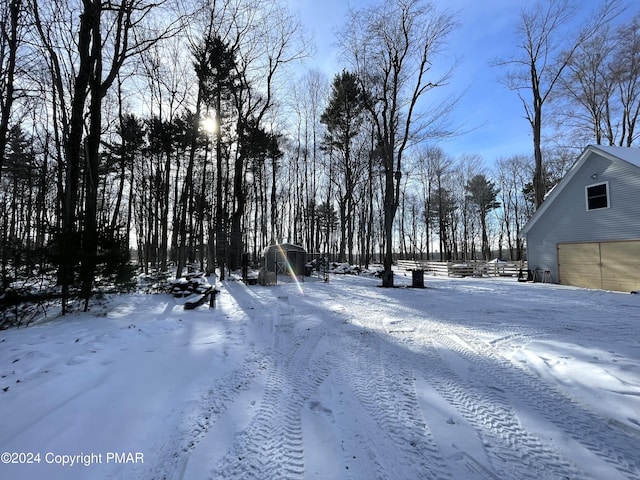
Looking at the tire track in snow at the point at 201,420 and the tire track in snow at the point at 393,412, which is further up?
the tire track in snow at the point at 201,420

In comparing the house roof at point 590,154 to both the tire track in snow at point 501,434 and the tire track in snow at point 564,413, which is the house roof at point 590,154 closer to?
the tire track in snow at point 564,413

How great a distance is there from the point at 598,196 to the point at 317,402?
677 inches

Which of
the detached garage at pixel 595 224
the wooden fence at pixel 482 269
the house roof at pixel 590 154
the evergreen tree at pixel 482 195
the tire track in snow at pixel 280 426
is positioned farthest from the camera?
the evergreen tree at pixel 482 195

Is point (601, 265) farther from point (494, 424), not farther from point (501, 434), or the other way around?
point (501, 434)

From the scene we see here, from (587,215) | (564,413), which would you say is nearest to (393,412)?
(564,413)

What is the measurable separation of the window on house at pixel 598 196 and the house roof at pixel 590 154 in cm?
116

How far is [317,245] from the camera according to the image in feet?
111

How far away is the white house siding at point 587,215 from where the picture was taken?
1183 centimetres

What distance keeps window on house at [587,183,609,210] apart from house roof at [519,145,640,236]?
116 cm

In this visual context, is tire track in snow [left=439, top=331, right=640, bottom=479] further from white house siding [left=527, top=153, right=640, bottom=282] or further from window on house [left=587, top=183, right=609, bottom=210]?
window on house [left=587, top=183, right=609, bottom=210]

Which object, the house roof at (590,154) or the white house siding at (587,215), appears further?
the house roof at (590,154)

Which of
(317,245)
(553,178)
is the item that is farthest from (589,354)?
(553,178)

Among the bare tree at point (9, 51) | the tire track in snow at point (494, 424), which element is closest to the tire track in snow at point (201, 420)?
the tire track in snow at point (494, 424)

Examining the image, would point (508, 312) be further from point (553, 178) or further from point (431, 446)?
point (553, 178)
